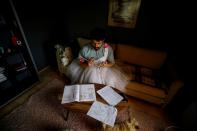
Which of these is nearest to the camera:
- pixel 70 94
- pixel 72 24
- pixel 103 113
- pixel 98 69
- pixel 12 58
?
pixel 103 113

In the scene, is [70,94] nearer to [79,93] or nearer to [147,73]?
[79,93]

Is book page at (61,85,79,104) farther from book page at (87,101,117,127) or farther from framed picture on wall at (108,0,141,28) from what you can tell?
framed picture on wall at (108,0,141,28)

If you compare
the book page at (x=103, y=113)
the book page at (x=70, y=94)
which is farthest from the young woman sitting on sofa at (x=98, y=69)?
the book page at (x=103, y=113)

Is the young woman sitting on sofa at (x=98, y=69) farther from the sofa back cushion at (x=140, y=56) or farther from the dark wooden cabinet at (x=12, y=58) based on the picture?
the dark wooden cabinet at (x=12, y=58)

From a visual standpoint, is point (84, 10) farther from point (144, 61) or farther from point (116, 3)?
point (144, 61)

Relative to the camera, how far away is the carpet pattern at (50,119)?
5.43 ft

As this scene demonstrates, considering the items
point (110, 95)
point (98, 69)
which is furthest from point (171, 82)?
point (98, 69)

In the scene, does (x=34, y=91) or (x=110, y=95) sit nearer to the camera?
(x=110, y=95)

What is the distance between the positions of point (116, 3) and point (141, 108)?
182 centimetres

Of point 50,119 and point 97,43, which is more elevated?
point 97,43

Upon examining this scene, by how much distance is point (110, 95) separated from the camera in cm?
155

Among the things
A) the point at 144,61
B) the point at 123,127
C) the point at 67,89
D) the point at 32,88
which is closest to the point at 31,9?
the point at 32,88

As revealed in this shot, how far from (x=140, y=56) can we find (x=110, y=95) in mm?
1011

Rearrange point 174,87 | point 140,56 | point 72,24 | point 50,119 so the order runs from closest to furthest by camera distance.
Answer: point 174,87
point 50,119
point 140,56
point 72,24
